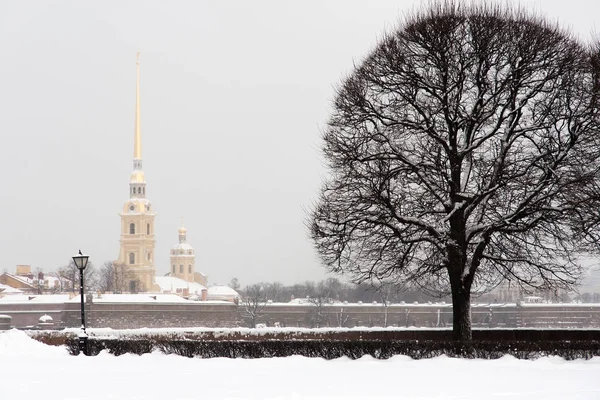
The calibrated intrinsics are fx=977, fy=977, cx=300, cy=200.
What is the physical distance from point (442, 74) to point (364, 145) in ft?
10.8

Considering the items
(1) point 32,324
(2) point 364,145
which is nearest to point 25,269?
(1) point 32,324

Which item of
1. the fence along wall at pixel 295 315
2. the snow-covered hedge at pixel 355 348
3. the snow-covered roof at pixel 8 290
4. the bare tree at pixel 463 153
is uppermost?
the bare tree at pixel 463 153

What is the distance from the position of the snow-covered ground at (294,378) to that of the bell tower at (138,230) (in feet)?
463

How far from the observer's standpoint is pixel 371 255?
29812 mm

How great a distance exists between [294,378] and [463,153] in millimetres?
10683

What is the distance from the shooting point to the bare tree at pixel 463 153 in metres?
28.6

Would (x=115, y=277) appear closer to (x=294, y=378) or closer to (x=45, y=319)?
(x=45, y=319)

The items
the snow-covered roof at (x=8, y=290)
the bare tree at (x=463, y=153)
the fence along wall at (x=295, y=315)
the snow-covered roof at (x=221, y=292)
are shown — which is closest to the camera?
the bare tree at (x=463, y=153)

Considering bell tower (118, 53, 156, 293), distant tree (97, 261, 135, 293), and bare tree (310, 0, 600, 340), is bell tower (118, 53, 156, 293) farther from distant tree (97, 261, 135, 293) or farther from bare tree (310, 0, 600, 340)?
bare tree (310, 0, 600, 340)

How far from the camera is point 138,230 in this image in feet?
552

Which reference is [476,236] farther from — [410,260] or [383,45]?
[383,45]

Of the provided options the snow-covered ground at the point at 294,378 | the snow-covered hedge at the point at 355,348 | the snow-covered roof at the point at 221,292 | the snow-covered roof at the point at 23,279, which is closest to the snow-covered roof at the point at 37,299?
the snow-covered roof at the point at 23,279

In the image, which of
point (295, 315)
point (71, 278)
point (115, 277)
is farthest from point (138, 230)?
point (295, 315)

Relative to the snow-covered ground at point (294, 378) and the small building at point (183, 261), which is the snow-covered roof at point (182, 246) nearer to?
the small building at point (183, 261)
